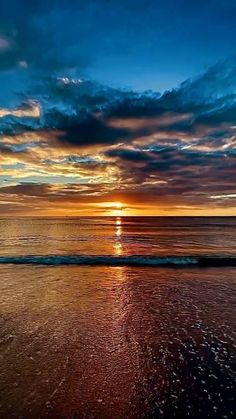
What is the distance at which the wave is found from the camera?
913 inches

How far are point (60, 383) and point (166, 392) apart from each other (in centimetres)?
209

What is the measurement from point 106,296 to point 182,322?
409 cm

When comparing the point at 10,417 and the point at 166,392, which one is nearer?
the point at 10,417

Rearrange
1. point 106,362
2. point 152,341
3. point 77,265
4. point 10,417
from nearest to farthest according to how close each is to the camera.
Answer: point 10,417, point 106,362, point 152,341, point 77,265

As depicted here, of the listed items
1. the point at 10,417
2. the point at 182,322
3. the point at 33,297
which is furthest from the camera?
the point at 33,297

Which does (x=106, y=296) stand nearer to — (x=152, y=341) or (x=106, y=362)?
(x=152, y=341)

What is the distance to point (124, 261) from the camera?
24.5 metres

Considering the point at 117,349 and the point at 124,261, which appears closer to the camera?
the point at 117,349

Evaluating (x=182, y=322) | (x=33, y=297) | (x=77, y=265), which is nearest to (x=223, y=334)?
(x=182, y=322)

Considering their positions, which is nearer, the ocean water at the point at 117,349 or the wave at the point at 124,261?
the ocean water at the point at 117,349

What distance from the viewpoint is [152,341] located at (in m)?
8.05

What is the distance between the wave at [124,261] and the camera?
23188mm

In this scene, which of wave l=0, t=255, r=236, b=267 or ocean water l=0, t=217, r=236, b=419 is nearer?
ocean water l=0, t=217, r=236, b=419

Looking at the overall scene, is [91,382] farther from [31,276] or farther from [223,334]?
[31,276]
